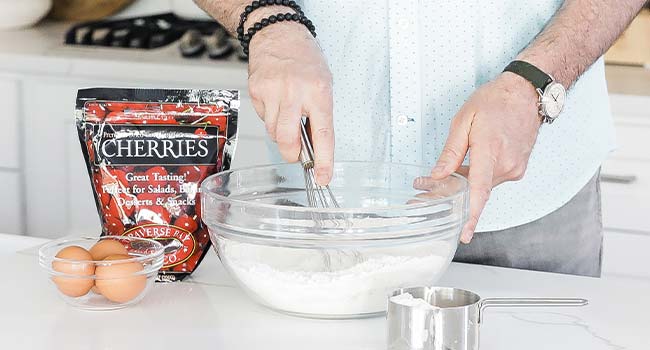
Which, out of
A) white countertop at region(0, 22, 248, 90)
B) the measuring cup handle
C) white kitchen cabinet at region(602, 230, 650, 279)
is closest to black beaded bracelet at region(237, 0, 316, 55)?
the measuring cup handle

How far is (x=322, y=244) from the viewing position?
43.5 inches

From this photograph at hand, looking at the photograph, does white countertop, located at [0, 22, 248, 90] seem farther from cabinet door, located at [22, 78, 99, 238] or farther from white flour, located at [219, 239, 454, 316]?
white flour, located at [219, 239, 454, 316]

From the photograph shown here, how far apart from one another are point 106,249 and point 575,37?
646 millimetres

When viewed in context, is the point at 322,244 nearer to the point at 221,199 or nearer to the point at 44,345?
the point at 221,199

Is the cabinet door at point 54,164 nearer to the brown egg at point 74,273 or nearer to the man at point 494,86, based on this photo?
the man at point 494,86

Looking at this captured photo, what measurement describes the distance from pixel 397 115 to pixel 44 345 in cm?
64

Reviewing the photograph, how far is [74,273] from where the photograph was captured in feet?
3.82

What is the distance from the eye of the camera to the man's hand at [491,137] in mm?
1215

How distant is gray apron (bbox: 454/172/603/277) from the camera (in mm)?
1579

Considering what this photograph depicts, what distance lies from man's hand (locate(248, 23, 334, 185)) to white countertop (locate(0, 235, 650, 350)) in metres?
0.17

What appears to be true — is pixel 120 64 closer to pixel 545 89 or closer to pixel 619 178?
pixel 619 178

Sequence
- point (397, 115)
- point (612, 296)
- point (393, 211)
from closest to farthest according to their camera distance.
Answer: point (393, 211), point (612, 296), point (397, 115)

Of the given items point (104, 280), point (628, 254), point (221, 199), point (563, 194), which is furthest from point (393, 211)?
point (628, 254)

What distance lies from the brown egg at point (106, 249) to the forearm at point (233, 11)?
0.35 metres
